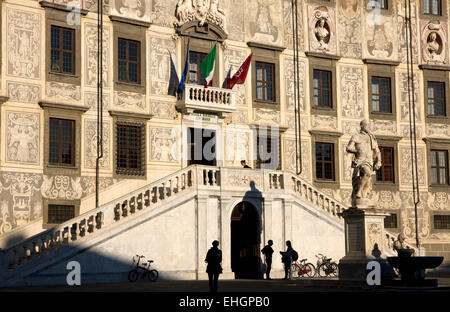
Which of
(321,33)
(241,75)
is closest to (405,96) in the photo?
(321,33)

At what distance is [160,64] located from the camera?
32.2 meters

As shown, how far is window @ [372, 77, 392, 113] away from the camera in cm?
3803

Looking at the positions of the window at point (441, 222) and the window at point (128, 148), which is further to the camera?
the window at point (441, 222)

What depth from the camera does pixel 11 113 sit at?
2820cm

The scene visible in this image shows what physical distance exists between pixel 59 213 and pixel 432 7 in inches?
897

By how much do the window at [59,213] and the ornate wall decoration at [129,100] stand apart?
15.5ft

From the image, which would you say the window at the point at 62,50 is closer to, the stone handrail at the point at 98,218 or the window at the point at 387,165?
the stone handrail at the point at 98,218

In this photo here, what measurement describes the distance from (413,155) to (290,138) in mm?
7233

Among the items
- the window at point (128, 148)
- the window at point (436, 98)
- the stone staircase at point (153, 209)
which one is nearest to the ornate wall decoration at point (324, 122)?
the stone staircase at point (153, 209)

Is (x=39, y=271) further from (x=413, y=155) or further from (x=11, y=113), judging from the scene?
(x=413, y=155)

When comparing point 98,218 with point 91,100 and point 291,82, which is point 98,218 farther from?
point 291,82

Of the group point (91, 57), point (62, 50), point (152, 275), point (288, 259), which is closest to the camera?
point (152, 275)

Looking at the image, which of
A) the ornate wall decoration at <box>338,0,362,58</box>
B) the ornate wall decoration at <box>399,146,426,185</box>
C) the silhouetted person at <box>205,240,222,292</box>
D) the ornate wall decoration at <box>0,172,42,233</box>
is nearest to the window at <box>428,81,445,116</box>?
the ornate wall decoration at <box>399,146,426,185</box>

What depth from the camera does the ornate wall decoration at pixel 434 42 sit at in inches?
1549
